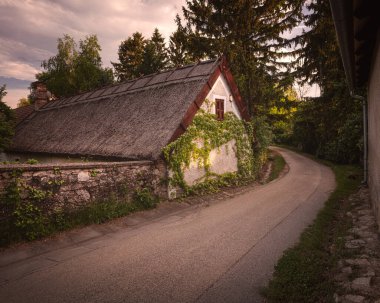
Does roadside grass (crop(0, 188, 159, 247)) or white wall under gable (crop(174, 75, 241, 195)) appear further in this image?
white wall under gable (crop(174, 75, 241, 195))

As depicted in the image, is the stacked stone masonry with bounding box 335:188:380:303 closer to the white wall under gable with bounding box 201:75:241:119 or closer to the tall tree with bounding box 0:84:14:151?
the white wall under gable with bounding box 201:75:241:119

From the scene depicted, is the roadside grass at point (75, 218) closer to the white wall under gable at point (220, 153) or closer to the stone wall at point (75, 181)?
the stone wall at point (75, 181)

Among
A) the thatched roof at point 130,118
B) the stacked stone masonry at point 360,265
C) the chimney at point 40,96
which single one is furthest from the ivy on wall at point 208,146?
the chimney at point 40,96

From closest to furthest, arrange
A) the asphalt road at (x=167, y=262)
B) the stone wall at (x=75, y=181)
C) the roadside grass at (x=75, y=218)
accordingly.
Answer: the asphalt road at (x=167, y=262)
the roadside grass at (x=75, y=218)
the stone wall at (x=75, y=181)

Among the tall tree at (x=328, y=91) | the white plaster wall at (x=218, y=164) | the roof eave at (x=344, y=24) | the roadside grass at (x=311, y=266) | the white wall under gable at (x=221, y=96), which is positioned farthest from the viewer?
the tall tree at (x=328, y=91)

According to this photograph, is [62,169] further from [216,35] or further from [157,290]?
[216,35]

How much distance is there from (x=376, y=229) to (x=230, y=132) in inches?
342

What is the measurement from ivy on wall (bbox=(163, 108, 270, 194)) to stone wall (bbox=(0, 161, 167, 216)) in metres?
1.27

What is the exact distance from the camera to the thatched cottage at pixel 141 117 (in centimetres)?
1141

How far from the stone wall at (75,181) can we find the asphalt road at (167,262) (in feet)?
4.55

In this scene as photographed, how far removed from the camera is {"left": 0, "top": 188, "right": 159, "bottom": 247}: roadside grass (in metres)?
6.34

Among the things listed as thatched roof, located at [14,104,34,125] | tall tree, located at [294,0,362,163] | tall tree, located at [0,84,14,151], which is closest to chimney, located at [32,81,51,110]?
thatched roof, located at [14,104,34,125]

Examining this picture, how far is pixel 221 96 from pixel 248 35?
35.0 ft

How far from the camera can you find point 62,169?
291 inches
